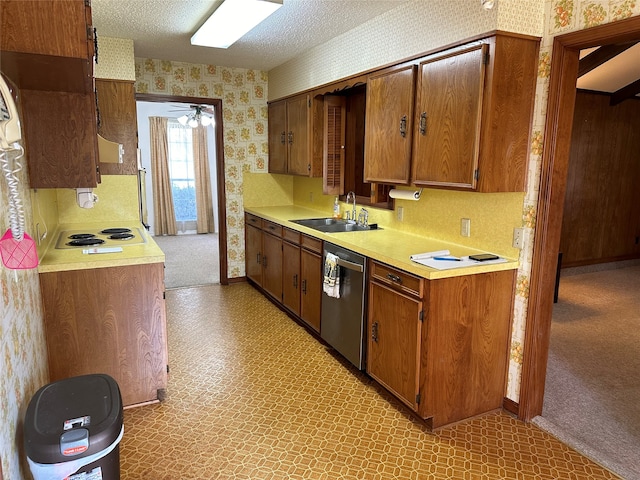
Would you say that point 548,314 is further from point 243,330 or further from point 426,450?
point 243,330

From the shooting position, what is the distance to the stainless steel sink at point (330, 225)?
4.02 metres

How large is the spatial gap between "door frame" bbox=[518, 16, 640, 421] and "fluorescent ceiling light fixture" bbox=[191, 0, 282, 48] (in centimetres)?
173

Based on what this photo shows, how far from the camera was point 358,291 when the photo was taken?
9.93 ft

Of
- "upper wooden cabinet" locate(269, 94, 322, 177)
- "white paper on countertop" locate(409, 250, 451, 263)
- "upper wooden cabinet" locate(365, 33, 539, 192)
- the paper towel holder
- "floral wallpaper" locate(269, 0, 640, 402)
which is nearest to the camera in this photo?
"floral wallpaper" locate(269, 0, 640, 402)

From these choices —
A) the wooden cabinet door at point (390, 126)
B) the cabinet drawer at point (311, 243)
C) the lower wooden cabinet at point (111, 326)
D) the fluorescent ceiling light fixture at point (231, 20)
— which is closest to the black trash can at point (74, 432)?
the lower wooden cabinet at point (111, 326)

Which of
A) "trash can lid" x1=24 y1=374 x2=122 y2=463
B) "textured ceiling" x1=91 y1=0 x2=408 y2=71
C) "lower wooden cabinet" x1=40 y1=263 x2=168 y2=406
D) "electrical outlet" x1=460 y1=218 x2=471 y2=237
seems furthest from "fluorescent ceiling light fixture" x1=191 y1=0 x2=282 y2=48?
"trash can lid" x1=24 y1=374 x2=122 y2=463

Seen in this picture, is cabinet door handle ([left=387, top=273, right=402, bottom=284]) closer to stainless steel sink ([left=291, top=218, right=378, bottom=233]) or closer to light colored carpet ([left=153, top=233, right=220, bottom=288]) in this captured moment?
stainless steel sink ([left=291, top=218, right=378, bottom=233])

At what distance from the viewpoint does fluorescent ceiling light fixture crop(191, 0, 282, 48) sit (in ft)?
9.39

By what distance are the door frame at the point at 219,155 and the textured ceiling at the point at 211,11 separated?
0.42 metres

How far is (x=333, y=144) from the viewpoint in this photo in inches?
167

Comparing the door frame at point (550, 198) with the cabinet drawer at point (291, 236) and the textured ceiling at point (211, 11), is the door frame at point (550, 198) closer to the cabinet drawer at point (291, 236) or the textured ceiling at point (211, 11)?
the textured ceiling at point (211, 11)

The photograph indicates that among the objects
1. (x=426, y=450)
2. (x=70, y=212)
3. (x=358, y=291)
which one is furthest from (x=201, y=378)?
(x=70, y=212)

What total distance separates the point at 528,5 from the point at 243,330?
3.14 metres

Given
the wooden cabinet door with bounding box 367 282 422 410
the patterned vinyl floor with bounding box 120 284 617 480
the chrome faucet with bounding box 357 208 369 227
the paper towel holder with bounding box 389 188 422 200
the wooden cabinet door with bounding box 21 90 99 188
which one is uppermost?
the wooden cabinet door with bounding box 21 90 99 188
